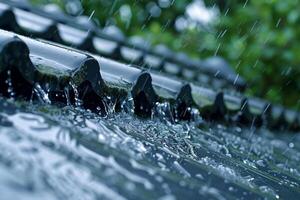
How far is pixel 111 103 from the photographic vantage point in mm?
A: 2137

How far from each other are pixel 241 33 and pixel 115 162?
747 centimetres

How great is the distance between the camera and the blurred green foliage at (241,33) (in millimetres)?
7395

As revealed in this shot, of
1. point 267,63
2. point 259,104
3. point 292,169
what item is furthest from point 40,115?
point 267,63

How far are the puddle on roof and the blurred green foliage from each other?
5093mm

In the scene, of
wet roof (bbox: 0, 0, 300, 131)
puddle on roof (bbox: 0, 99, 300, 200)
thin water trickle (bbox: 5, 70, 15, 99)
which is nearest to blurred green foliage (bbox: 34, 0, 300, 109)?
wet roof (bbox: 0, 0, 300, 131)

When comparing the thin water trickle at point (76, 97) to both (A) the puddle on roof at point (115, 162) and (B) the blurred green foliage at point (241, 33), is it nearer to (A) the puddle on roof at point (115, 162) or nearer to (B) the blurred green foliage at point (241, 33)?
(A) the puddle on roof at point (115, 162)

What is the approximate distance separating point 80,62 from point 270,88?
6726mm

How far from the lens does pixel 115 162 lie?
4.48 ft

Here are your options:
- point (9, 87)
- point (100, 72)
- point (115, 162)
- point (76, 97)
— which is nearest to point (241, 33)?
point (100, 72)

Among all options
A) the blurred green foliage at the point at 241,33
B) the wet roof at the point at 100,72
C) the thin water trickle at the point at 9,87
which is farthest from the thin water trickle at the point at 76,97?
the blurred green foliage at the point at 241,33

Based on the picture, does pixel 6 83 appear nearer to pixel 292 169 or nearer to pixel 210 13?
pixel 292 169

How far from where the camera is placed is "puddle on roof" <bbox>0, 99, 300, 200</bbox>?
1046 millimetres

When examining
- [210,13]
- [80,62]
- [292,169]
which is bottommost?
[292,169]

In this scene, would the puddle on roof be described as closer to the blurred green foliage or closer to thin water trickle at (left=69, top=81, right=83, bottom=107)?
thin water trickle at (left=69, top=81, right=83, bottom=107)
